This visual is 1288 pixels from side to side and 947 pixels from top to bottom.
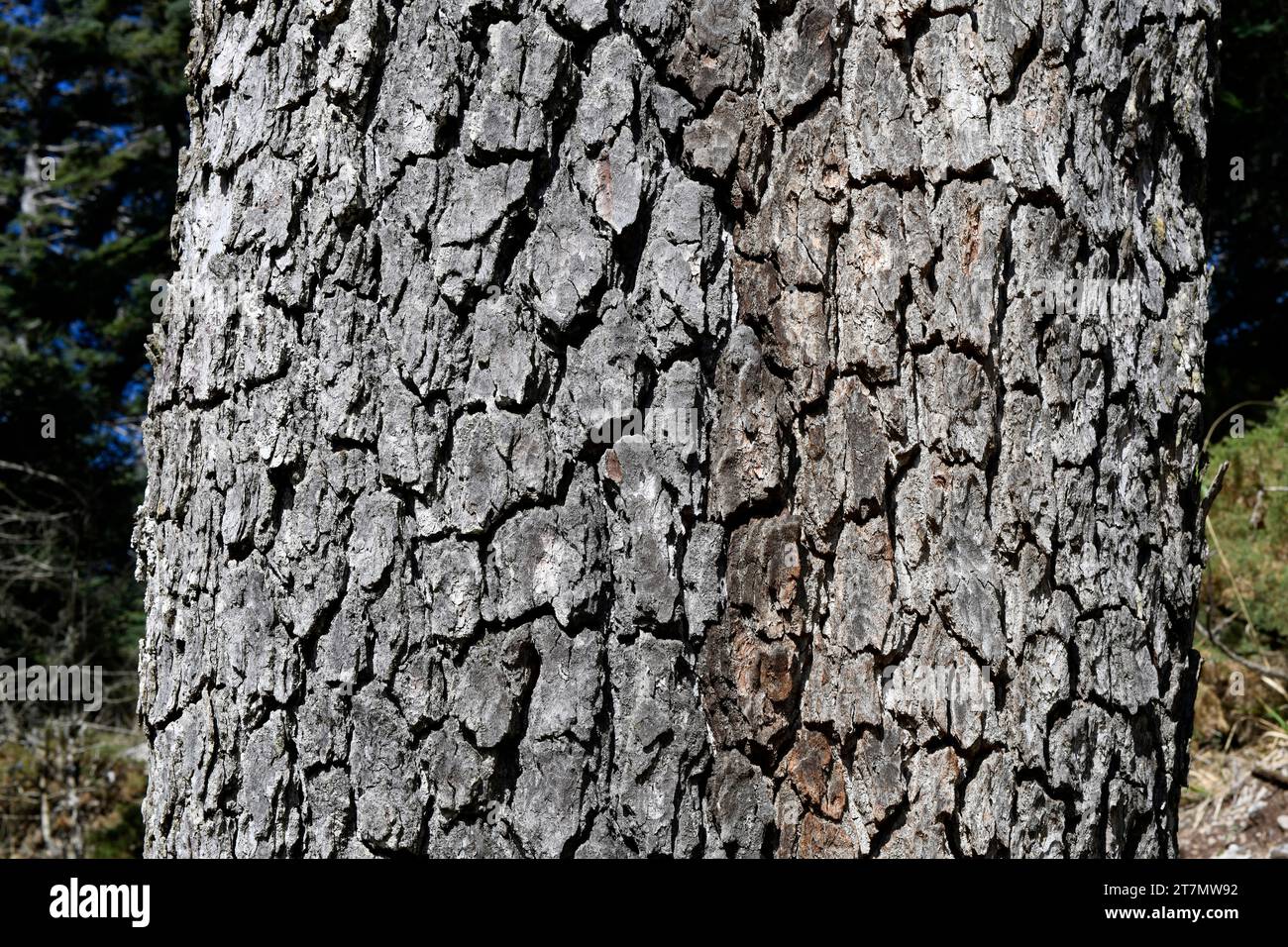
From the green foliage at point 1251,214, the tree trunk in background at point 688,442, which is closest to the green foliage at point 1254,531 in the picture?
the green foliage at point 1251,214

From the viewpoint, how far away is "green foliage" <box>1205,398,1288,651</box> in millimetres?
4188

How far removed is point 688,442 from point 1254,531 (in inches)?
171

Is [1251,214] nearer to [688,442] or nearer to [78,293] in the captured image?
[688,442]

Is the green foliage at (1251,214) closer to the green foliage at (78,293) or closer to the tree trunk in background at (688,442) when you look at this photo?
the tree trunk in background at (688,442)

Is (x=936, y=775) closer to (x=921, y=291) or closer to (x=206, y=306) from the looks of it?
(x=921, y=291)

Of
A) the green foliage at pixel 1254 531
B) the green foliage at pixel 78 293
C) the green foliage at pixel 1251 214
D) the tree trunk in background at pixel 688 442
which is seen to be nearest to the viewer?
the tree trunk in background at pixel 688 442

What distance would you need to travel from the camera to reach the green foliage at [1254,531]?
4188 millimetres

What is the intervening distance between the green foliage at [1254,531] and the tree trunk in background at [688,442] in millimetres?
3073

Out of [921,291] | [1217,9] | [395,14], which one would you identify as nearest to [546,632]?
[921,291]

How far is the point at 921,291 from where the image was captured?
127cm

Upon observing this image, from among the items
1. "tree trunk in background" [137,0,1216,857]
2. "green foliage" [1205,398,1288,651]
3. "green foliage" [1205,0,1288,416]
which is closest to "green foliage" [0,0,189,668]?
"tree trunk in background" [137,0,1216,857]

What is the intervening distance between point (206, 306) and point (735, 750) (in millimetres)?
997

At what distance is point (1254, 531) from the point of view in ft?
14.9
